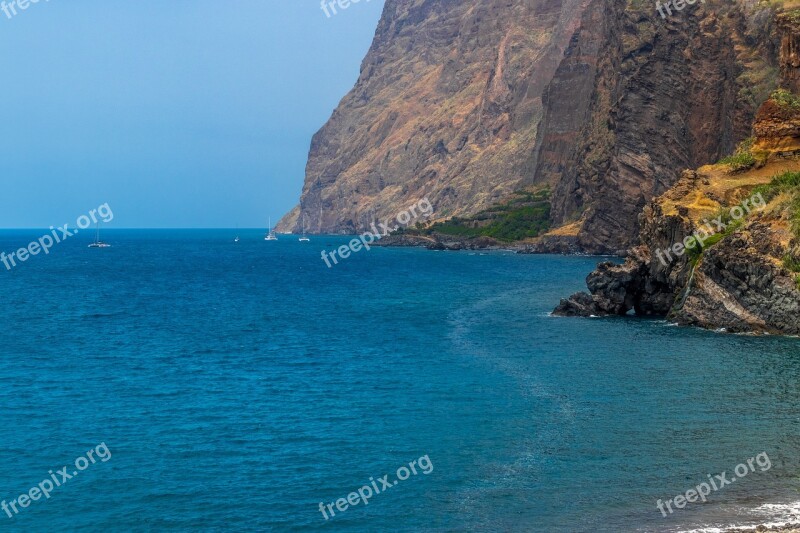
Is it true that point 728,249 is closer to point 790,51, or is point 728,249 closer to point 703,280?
point 703,280

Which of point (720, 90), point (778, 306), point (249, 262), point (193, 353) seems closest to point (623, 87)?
point (720, 90)

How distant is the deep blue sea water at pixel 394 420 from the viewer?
2895 centimetres

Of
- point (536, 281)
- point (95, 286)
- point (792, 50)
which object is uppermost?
point (792, 50)

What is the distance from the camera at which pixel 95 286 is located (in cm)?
11800

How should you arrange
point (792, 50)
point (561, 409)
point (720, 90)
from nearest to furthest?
1. point (561, 409)
2. point (792, 50)
3. point (720, 90)

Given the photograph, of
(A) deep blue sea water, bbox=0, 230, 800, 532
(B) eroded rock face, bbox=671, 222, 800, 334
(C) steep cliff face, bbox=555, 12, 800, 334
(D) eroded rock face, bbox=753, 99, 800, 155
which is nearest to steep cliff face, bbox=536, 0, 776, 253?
(C) steep cliff face, bbox=555, 12, 800, 334

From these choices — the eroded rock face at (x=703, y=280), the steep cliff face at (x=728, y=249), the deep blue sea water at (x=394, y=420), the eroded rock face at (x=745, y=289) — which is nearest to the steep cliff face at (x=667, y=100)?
the steep cliff face at (x=728, y=249)

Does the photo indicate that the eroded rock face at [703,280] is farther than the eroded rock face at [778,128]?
No

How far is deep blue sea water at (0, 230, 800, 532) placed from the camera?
2895cm

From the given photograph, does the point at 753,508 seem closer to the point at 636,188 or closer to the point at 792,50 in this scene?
the point at 792,50

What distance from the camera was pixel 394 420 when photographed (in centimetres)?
3969

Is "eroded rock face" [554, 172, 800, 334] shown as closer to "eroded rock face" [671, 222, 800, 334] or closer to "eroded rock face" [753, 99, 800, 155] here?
"eroded rock face" [671, 222, 800, 334]

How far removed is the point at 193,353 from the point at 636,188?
112 m

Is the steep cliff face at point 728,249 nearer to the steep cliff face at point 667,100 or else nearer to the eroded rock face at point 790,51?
the eroded rock face at point 790,51
